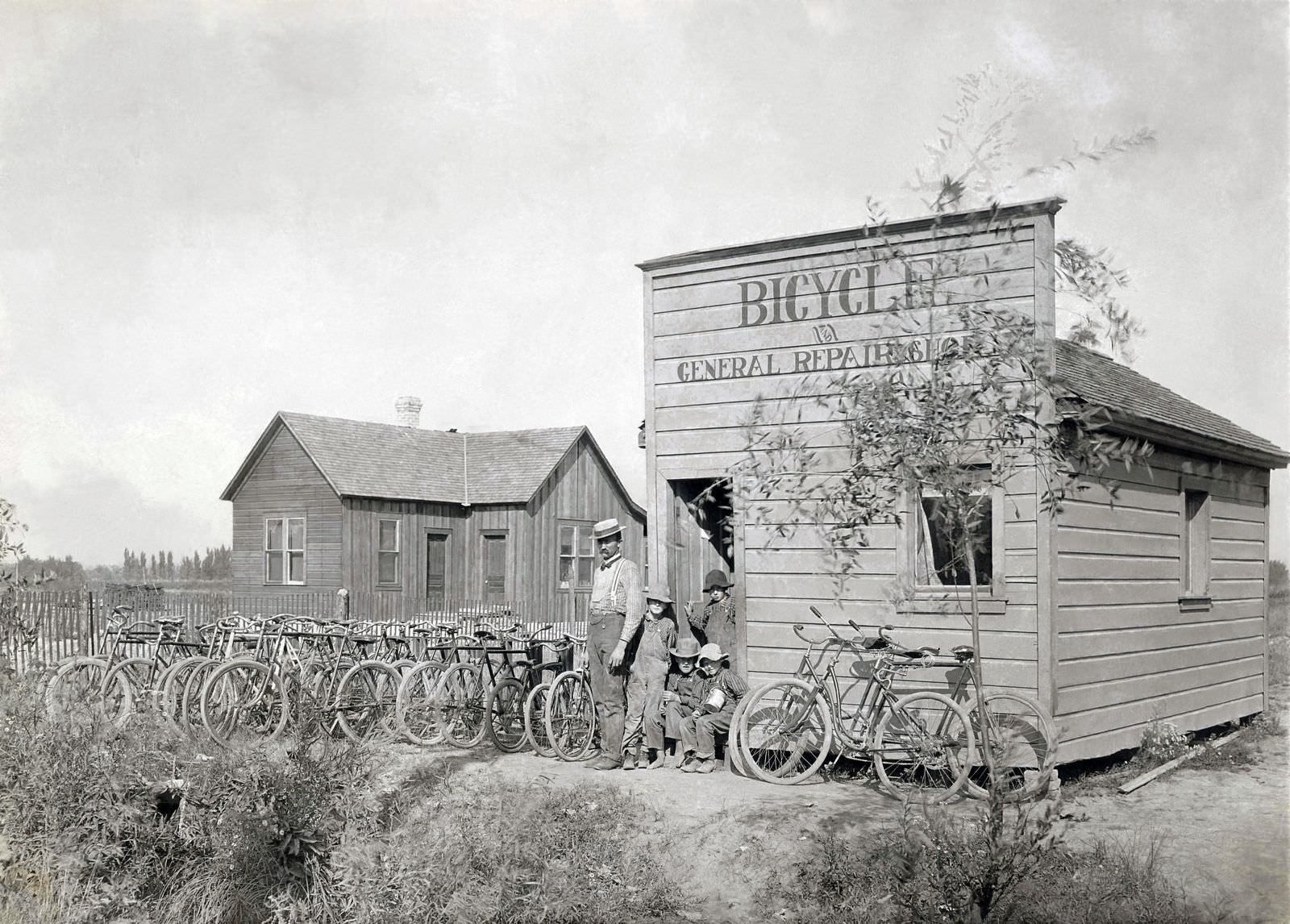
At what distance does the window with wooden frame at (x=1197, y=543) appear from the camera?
36.8 ft

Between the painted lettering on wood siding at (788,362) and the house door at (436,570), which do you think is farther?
the house door at (436,570)

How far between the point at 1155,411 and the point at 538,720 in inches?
261

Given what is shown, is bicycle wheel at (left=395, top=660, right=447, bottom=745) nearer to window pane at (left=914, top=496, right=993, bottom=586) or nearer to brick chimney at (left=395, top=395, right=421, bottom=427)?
window pane at (left=914, top=496, right=993, bottom=586)

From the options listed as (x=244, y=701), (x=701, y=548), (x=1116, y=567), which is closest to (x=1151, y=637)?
(x=1116, y=567)

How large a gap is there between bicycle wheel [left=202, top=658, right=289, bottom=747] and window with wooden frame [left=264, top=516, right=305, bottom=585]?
14514 mm

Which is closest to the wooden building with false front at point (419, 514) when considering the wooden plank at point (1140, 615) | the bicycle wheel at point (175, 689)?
the bicycle wheel at point (175, 689)

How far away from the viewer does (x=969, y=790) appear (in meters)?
8.08

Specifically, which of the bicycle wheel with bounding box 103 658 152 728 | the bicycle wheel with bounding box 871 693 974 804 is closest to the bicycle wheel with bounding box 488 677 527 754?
the bicycle wheel with bounding box 103 658 152 728

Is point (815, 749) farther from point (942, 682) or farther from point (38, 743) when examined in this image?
point (38, 743)

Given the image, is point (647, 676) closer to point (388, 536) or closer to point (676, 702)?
point (676, 702)

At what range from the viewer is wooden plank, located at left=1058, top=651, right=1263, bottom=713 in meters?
8.91

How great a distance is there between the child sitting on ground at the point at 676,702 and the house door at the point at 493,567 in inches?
676

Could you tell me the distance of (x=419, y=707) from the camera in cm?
1056

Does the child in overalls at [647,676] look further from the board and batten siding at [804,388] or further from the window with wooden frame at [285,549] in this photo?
the window with wooden frame at [285,549]
